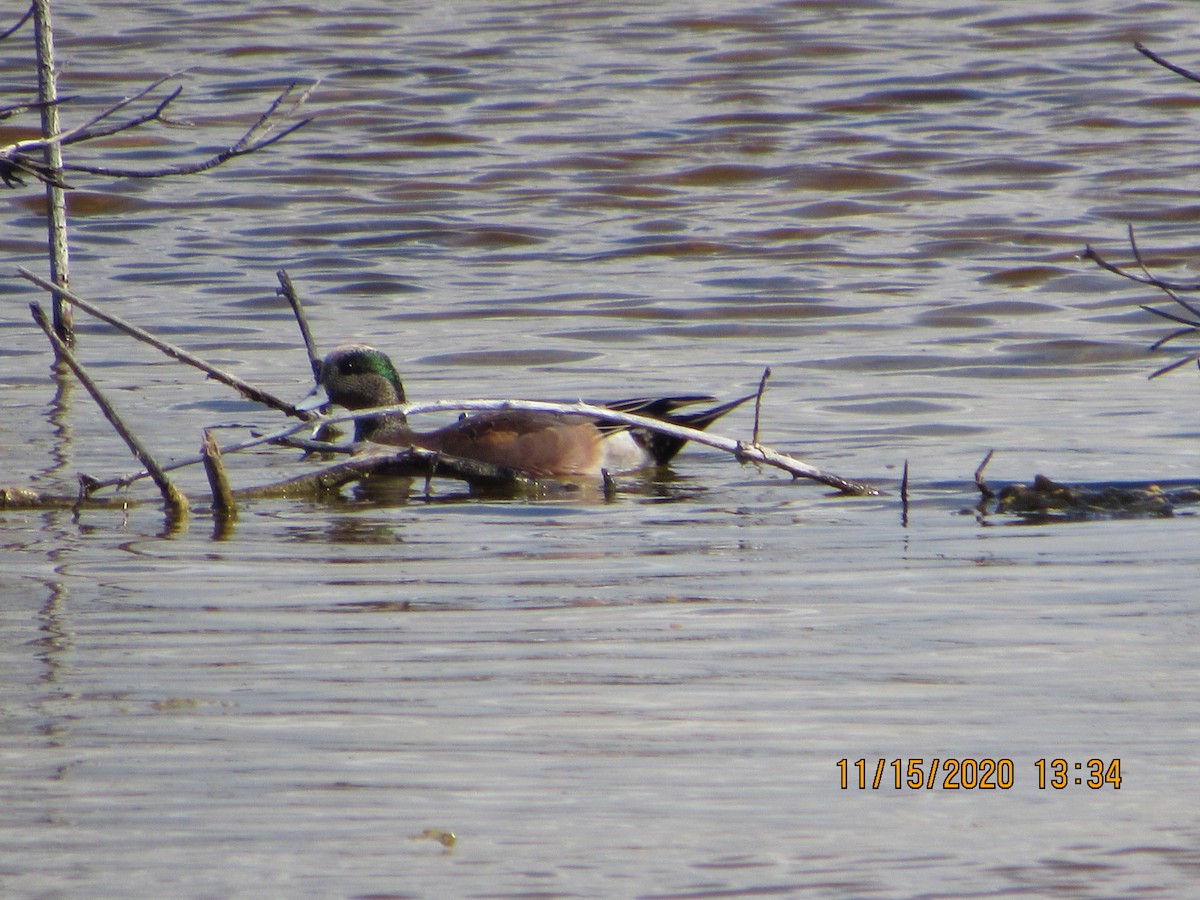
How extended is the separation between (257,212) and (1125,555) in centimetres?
975

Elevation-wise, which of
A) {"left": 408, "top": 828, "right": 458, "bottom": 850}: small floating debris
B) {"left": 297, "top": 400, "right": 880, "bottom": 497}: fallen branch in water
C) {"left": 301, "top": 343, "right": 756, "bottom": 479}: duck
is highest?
{"left": 297, "top": 400, "right": 880, "bottom": 497}: fallen branch in water

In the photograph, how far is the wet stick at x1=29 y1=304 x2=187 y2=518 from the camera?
5570mm

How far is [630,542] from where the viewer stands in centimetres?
575

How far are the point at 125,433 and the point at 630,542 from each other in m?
1.46

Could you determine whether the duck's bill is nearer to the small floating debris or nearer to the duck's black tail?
the duck's black tail

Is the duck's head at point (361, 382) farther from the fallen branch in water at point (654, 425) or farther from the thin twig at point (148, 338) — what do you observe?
the fallen branch in water at point (654, 425)

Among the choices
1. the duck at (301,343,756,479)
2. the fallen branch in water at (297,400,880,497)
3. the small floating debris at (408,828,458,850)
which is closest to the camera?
the small floating debris at (408,828,458,850)

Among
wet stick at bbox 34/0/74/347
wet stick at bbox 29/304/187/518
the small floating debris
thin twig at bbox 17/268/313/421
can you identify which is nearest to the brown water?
the small floating debris

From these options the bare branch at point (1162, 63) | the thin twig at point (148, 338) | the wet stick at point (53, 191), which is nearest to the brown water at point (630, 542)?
the wet stick at point (53, 191)

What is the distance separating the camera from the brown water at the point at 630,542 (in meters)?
3.23

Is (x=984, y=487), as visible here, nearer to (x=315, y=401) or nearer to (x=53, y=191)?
(x=315, y=401)
